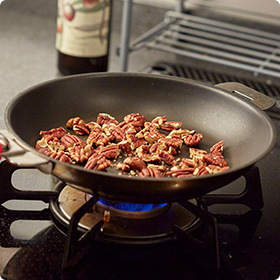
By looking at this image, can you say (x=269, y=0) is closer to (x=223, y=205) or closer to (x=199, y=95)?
(x=199, y=95)

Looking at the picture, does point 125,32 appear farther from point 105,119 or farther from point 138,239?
point 138,239

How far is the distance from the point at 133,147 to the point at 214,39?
0.82m

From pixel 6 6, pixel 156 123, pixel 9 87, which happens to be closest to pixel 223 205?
pixel 156 123

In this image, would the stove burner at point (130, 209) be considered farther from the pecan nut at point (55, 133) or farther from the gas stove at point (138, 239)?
the pecan nut at point (55, 133)

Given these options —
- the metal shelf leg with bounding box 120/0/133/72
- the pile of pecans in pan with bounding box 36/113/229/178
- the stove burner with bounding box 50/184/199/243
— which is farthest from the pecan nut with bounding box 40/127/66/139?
the metal shelf leg with bounding box 120/0/133/72

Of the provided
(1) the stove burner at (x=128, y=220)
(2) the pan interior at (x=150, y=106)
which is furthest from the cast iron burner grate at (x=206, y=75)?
(1) the stove burner at (x=128, y=220)

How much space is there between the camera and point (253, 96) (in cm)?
89

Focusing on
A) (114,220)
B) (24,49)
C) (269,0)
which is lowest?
(24,49)

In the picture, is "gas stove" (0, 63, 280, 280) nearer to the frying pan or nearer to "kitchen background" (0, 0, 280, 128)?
the frying pan

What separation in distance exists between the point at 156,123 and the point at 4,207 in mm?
305

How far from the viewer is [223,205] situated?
0.83 m

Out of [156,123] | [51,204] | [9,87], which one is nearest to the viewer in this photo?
[51,204]

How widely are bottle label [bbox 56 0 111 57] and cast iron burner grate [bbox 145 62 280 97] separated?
0.21 m

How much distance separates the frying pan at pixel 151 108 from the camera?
0.78 meters
